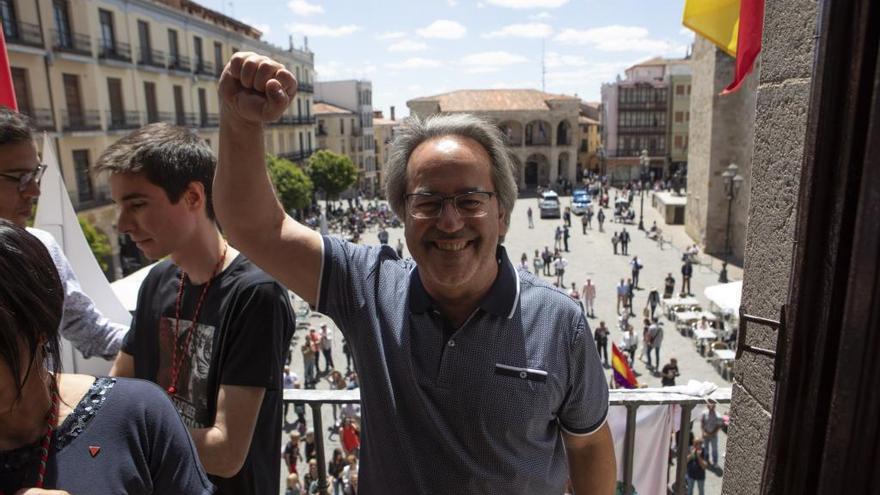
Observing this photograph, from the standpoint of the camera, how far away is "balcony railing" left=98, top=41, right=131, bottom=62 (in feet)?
75.0

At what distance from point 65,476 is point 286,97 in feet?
3.28

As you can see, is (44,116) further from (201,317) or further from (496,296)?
(496,296)

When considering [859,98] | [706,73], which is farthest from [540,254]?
[859,98]

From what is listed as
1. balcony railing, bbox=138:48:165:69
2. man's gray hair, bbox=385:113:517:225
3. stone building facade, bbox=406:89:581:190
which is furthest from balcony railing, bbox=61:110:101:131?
stone building facade, bbox=406:89:581:190

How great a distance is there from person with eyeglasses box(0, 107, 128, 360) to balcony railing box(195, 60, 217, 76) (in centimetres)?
2872

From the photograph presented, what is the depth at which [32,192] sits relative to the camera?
245 centimetres

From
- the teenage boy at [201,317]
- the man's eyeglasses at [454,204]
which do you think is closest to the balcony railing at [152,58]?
the teenage boy at [201,317]

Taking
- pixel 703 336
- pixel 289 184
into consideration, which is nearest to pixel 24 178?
pixel 703 336

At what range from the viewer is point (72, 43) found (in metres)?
21.5

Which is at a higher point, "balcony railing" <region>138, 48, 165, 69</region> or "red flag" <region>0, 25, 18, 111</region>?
"balcony railing" <region>138, 48, 165, 69</region>

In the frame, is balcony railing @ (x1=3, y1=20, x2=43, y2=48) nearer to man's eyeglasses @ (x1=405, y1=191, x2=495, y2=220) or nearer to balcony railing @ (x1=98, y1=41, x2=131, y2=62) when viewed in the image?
balcony railing @ (x1=98, y1=41, x2=131, y2=62)

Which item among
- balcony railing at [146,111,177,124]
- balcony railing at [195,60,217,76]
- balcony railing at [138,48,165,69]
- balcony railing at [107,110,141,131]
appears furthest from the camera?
balcony railing at [195,60,217,76]

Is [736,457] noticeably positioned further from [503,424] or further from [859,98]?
[859,98]

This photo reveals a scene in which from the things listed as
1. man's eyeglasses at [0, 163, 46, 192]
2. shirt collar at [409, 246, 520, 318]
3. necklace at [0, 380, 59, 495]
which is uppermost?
man's eyeglasses at [0, 163, 46, 192]
